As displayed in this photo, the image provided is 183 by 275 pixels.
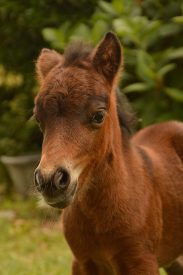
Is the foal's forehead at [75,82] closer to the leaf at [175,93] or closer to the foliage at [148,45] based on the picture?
the foliage at [148,45]

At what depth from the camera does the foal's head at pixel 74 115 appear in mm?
3184

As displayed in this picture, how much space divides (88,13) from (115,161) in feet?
16.1

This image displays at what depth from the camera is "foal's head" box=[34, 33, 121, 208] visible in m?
3.18

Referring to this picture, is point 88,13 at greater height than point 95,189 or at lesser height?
lesser

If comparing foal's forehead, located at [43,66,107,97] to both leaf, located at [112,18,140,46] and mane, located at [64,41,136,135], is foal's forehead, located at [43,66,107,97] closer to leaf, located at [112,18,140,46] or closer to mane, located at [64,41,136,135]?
mane, located at [64,41,136,135]

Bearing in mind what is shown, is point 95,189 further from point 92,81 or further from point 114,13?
point 114,13

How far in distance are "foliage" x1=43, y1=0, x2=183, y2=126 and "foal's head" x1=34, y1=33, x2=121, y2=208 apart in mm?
3152

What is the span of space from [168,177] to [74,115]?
1169 millimetres

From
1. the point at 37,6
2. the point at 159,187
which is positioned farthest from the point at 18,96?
the point at 159,187

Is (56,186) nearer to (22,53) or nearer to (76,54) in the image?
(76,54)

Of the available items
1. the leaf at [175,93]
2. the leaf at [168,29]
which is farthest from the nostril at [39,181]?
the leaf at [168,29]

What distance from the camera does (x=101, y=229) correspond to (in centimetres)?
371

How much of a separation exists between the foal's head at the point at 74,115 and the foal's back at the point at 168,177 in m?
0.69

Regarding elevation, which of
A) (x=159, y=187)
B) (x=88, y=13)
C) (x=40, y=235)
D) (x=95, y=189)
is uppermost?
(x=95, y=189)
